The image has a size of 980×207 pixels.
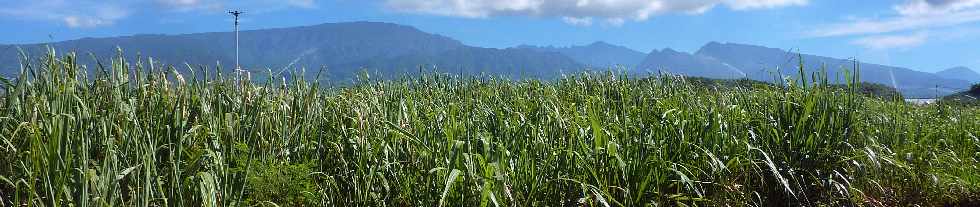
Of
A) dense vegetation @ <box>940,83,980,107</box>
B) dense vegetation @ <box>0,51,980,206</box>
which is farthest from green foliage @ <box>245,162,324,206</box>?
dense vegetation @ <box>940,83,980,107</box>

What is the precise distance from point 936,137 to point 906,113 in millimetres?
1122

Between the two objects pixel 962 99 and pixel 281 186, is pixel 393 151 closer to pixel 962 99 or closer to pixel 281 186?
pixel 281 186

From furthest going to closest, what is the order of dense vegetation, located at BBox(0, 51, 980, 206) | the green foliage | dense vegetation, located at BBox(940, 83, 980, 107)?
dense vegetation, located at BBox(940, 83, 980, 107), the green foliage, dense vegetation, located at BBox(0, 51, 980, 206)

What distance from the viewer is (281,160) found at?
12.3 ft

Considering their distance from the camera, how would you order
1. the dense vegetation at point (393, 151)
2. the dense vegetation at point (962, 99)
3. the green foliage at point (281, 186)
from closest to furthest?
the dense vegetation at point (393, 151)
the green foliage at point (281, 186)
the dense vegetation at point (962, 99)

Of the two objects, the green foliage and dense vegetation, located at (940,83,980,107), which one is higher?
dense vegetation, located at (940,83,980,107)

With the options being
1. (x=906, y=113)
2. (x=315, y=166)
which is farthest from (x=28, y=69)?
(x=906, y=113)

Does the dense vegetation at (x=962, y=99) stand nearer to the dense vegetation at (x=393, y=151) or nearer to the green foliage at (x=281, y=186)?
the dense vegetation at (x=393, y=151)

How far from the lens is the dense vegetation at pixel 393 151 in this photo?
3.00 m

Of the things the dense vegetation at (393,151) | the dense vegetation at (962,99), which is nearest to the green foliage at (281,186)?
the dense vegetation at (393,151)

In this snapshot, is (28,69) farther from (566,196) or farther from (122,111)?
(566,196)

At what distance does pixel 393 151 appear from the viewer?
12.5ft

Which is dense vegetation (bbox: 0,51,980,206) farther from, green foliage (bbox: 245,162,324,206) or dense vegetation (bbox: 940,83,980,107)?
dense vegetation (bbox: 940,83,980,107)

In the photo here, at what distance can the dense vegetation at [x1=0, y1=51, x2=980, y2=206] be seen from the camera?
300 cm
